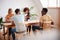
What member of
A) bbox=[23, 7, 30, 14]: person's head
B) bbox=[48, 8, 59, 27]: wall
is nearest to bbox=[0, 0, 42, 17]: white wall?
bbox=[23, 7, 30, 14]: person's head

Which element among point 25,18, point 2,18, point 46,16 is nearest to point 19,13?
point 25,18

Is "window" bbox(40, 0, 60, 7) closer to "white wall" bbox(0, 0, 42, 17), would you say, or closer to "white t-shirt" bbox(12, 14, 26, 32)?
"white wall" bbox(0, 0, 42, 17)

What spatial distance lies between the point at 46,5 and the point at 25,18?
294 millimetres

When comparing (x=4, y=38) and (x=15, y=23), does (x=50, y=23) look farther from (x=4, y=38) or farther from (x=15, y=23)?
(x=4, y=38)

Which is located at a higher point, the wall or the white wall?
the white wall

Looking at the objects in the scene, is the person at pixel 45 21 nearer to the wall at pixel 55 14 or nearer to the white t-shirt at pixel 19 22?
the wall at pixel 55 14

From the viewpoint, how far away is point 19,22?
1.38m

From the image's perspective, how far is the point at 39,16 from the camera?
139 cm

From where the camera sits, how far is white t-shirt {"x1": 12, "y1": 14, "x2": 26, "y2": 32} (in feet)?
4.47

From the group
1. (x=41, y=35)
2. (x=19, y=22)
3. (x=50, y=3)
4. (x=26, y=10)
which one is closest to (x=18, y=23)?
(x=19, y=22)

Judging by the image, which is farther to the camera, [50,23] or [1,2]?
Answer: [50,23]

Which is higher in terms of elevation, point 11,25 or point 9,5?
point 9,5

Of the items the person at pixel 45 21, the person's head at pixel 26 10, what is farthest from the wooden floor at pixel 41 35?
the person's head at pixel 26 10

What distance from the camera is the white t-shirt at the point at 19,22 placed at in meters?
1.36
